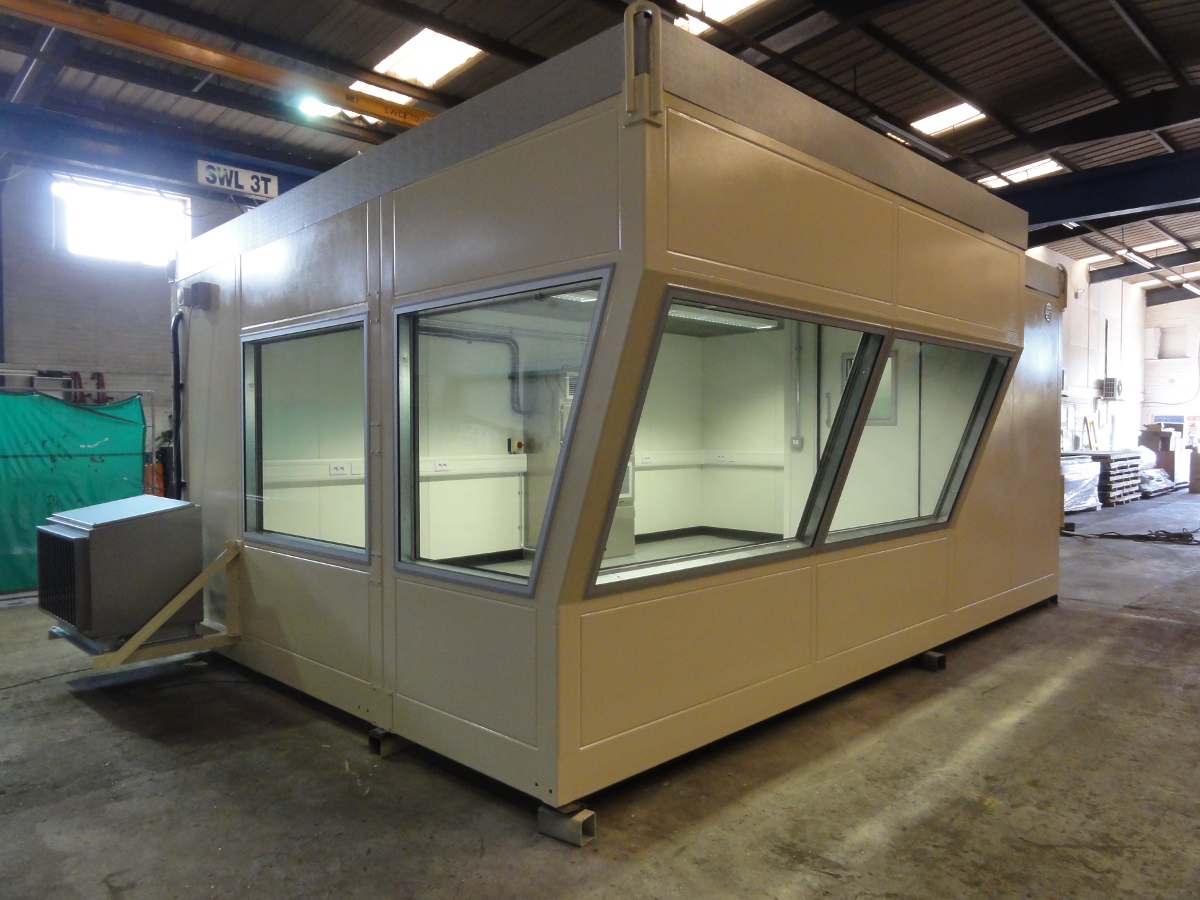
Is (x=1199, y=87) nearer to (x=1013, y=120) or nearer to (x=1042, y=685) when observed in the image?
(x=1013, y=120)

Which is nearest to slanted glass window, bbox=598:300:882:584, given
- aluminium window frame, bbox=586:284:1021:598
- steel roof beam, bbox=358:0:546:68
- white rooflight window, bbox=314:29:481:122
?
aluminium window frame, bbox=586:284:1021:598

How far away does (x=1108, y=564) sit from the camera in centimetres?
789

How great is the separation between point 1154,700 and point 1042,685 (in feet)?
1.65

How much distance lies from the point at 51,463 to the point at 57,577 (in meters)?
3.09

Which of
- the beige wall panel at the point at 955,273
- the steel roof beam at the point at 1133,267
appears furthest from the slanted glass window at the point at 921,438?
the steel roof beam at the point at 1133,267

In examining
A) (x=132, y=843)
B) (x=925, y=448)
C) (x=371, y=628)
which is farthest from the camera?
(x=925, y=448)

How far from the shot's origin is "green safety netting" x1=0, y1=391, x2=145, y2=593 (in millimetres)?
6359

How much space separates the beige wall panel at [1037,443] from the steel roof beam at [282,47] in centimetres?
488

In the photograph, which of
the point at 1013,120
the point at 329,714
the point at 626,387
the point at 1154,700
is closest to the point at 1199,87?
the point at 1013,120

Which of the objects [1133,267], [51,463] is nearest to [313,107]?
[51,463]

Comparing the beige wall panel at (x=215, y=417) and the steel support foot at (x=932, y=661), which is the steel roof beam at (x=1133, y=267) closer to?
the steel support foot at (x=932, y=661)

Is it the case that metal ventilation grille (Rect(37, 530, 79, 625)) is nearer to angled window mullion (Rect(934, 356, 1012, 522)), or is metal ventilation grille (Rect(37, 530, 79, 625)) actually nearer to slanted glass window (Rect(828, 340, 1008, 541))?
slanted glass window (Rect(828, 340, 1008, 541))

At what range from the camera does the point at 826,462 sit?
3742 millimetres

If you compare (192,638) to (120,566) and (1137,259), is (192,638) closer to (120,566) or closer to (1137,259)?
(120,566)
